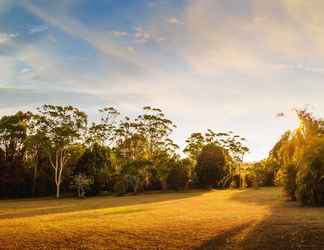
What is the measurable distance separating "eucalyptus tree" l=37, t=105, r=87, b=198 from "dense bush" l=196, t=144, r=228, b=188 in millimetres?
19766

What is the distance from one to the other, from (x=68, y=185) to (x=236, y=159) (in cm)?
3305

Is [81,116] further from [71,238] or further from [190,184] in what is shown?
[71,238]

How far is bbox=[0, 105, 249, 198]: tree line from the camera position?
46.7 metres

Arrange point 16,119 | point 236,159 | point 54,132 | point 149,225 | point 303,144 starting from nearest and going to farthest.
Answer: point 149,225, point 303,144, point 54,132, point 16,119, point 236,159

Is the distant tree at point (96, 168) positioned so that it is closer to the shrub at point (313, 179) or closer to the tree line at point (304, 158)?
the tree line at point (304, 158)

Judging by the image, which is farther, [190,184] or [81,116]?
[190,184]

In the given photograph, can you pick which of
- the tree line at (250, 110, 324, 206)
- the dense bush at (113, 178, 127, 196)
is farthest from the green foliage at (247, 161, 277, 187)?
the tree line at (250, 110, 324, 206)

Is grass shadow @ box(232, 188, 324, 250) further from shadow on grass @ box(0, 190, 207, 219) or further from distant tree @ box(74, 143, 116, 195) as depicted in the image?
distant tree @ box(74, 143, 116, 195)

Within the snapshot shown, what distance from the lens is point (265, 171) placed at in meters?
56.4

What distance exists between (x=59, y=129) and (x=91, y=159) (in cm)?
607

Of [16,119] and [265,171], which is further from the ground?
[16,119]

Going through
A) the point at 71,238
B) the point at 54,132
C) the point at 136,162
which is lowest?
the point at 71,238

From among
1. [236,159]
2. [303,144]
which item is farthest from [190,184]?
[303,144]

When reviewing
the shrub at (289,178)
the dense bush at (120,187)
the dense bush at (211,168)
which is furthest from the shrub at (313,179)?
the dense bush at (211,168)
